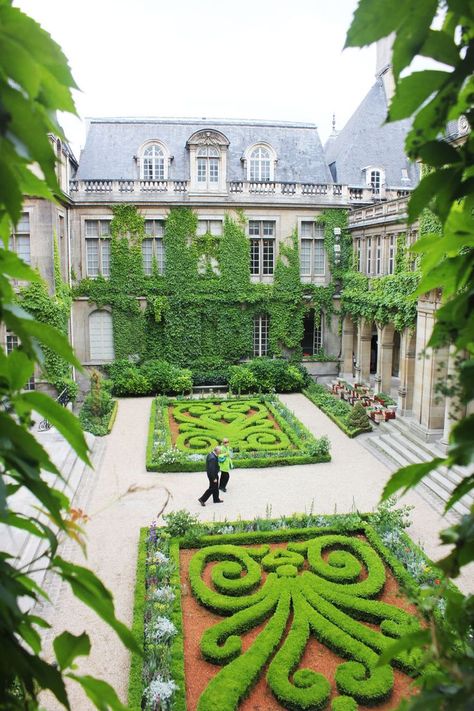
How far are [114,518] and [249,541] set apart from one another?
317 cm

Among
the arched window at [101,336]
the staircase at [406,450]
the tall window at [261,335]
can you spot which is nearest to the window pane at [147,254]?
the arched window at [101,336]

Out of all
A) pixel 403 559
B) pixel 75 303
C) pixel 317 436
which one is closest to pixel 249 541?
pixel 403 559

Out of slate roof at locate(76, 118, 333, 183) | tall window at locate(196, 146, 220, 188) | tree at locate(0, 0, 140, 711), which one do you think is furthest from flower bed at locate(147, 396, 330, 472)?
tree at locate(0, 0, 140, 711)

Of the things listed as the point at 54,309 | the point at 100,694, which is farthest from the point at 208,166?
the point at 100,694

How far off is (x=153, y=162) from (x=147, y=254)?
4.30 meters

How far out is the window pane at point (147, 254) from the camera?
27.3 meters

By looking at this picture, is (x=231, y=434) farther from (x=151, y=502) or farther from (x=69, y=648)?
(x=69, y=648)

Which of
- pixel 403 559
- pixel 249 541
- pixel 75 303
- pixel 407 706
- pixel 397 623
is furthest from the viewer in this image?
pixel 75 303

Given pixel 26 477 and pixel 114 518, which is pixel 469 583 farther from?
pixel 26 477

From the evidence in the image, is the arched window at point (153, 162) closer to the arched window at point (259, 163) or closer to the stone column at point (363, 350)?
the arched window at point (259, 163)

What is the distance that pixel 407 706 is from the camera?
1408 mm

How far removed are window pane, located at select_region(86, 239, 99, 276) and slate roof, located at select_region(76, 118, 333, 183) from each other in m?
3.04

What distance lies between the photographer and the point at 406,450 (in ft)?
60.2

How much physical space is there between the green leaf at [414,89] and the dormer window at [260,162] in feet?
91.4
